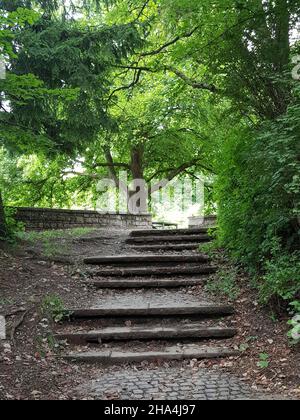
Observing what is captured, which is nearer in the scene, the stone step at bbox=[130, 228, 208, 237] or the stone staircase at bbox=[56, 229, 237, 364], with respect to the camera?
the stone staircase at bbox=[56, 229, 237, 364]

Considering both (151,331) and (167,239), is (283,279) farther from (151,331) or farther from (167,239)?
(167,239)

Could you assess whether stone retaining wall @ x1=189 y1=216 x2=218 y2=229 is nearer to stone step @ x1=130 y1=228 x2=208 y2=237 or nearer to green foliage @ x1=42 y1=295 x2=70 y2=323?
stone step @ x1=130 y1=228 x2=208 y2=237

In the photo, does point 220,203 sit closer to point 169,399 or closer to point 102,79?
point 102,79

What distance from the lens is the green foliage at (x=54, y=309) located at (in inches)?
196

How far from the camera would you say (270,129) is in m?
4.96

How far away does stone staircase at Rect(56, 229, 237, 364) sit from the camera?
445 cm

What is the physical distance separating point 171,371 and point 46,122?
18.0 feet

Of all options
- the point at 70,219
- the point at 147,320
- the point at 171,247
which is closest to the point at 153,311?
the point at 147,320

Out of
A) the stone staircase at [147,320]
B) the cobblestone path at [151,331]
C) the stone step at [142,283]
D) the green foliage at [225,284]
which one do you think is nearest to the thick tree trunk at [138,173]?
the cobblestone path at [151,331]

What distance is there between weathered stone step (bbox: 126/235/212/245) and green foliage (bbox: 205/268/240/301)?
2319 millimetres

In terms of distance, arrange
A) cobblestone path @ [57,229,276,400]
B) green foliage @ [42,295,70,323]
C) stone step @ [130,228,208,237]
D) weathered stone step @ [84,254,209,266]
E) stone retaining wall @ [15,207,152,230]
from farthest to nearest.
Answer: stone retaining wall @ [15,207,152,230] < stone step @ [130,228,208,237] < weathered stone step @ [84,254,209,266] < green foliage @ [42,295,70,323] < cobblestone path @ [57,229,276,400]

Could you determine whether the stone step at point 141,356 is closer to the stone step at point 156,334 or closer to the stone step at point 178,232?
the stone step at point 156,334

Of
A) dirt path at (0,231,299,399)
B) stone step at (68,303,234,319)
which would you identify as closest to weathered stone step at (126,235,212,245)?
dirt path at (0,231,299,399)

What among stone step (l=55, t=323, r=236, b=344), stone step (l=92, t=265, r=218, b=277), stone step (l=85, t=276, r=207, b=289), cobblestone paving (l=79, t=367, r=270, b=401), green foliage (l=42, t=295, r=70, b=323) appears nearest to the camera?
cobblestone paving (l=79, t=367, r=270, b=401)
